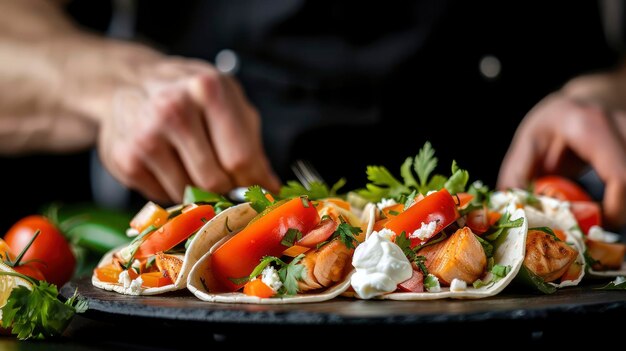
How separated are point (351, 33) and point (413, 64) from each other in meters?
0.30

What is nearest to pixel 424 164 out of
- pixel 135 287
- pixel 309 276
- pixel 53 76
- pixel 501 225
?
pixel 501 225

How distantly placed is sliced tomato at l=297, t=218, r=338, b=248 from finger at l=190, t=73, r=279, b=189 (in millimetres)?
888

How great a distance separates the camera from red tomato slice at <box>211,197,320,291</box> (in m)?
1.46

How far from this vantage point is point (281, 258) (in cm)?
149

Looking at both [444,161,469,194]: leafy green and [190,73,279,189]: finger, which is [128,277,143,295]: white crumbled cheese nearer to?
[444,161,469,194]: leafy green

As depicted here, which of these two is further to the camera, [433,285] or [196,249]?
[196,249]

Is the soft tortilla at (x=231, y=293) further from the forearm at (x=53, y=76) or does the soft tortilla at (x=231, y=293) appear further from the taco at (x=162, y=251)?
the forearm at (x=53, y=76)

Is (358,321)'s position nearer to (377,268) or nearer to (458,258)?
(377,268)

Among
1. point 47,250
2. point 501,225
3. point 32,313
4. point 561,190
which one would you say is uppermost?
point 501,225

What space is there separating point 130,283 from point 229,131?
880mm

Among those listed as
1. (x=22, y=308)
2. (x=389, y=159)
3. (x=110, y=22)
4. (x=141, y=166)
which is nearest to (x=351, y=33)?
(x=389, y=159)

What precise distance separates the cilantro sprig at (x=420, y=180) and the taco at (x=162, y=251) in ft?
1.13

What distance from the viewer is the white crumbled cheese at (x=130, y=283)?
150 centimetres

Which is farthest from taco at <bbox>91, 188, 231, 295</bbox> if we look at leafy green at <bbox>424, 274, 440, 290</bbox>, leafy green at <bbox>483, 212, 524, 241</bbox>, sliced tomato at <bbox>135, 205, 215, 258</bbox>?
leafy green at <bbox>483, 212, 524, 241</bbox>
